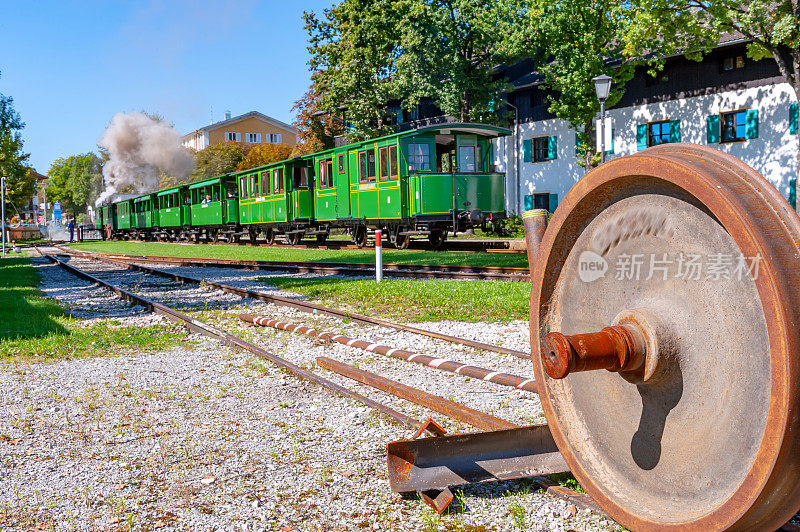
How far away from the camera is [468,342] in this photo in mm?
6473

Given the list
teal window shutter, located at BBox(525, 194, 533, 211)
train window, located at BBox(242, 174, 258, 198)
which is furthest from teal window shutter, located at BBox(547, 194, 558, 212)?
train window, located at BBox(242, 174, 258, 198)

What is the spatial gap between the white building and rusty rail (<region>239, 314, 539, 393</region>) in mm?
22685

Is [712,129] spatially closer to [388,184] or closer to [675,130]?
[675,130]

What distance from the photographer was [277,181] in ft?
92.1

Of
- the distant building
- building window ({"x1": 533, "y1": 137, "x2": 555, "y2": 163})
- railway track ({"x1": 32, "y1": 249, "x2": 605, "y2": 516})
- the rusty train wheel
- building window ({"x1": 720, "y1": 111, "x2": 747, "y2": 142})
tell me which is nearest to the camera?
the rusty train wheel

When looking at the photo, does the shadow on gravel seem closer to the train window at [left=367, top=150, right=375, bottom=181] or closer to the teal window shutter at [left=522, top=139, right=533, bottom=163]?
the train window at [left=367, top=150, right=375, bottom=181]

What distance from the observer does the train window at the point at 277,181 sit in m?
27.7

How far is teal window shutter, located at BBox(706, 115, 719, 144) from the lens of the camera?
28.0 meters

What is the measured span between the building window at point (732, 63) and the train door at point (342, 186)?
1548 centimetres

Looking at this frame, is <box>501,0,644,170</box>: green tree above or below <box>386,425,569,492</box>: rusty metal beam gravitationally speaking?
above

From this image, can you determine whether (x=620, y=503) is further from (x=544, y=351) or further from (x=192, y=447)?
(x=192, y=447)

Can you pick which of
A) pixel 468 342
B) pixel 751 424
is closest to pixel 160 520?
pixel 751 424

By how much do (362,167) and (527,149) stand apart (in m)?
16.6

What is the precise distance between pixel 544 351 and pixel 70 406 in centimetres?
370
